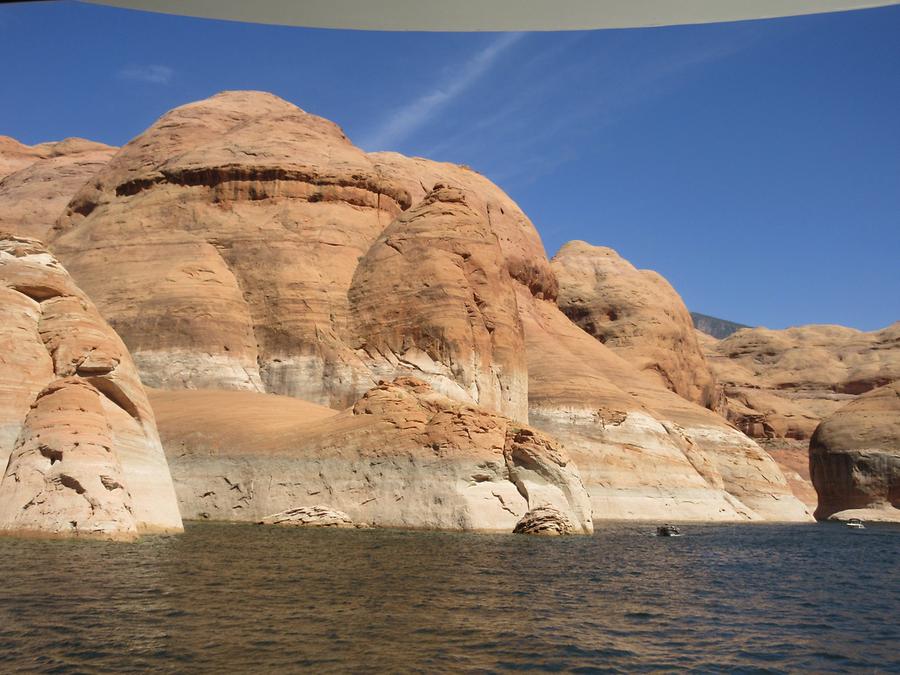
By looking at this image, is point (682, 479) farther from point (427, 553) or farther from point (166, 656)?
point (166, 656)

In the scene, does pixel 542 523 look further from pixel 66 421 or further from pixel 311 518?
pixel 66 421

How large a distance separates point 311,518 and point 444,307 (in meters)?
16.4

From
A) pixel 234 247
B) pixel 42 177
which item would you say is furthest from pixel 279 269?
pixel 42 177

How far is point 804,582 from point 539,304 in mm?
50650

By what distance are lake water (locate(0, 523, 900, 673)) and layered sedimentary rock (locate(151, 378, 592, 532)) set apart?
5362 mm

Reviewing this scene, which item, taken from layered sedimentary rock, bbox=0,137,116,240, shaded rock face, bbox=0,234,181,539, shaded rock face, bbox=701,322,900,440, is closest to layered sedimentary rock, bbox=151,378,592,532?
shaded rock face, bbox=0,234,181,539

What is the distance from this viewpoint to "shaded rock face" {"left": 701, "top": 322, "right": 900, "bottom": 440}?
311ft

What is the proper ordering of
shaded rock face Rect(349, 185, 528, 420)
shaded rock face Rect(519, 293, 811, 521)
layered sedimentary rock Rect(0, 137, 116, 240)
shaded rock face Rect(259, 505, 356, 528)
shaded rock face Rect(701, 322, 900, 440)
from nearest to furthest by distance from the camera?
shaded rock face Rect(259, 505, 356, 528) → shaded rock face Rect(349, 185, 528, 420) → shaded rock face Rect(519, 293, 811, 521) → layered sedimentary rock Rect(0, 137, 116, 240) → shaded rock face Rect(701, 322, 900, 440)

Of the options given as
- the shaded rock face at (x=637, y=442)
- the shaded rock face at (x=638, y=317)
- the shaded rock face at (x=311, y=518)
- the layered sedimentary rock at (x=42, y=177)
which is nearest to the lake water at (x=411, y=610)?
the shaded rock face at (x=311, y=518)

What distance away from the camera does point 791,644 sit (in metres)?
12.9

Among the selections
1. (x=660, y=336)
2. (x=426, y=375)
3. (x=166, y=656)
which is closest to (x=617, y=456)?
(x=426, y=375)

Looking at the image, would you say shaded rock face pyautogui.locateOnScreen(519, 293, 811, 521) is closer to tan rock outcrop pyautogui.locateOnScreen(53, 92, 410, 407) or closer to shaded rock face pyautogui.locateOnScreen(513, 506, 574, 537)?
tan rock outcrop pyautogui.locateOnScreen(53, 92, 410, 407)

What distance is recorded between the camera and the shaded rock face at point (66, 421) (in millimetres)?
19391

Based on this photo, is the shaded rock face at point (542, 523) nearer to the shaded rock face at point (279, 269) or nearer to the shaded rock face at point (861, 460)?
the shaded rock face at point (279, 269)
